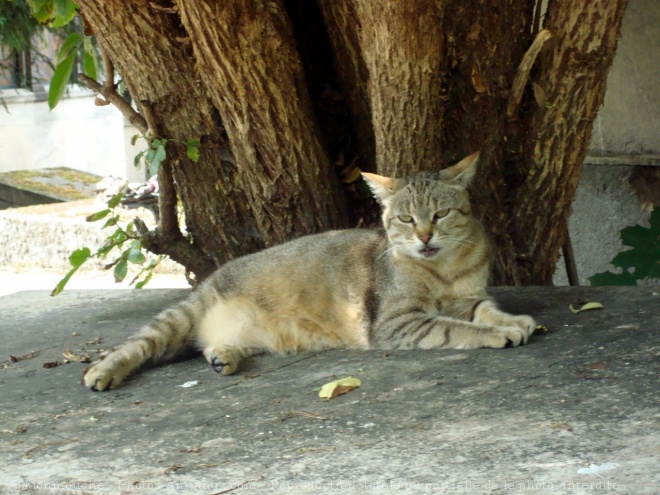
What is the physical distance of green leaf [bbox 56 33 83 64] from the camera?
17.9 ft

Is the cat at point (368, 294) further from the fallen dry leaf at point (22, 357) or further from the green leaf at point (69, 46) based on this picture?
the green leaf at point (69, 46)

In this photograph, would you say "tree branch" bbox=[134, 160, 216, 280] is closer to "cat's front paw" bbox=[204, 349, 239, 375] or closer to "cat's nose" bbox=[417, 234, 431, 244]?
"cat's front paw" bbox=[204, 349, 239, 375]

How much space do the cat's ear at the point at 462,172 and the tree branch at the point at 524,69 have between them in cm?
82

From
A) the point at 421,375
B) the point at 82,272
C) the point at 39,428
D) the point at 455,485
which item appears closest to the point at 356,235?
the point at 421,375

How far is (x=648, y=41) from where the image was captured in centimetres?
652

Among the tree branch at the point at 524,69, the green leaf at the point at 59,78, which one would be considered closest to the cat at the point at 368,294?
the tree branch at the point at 524,69

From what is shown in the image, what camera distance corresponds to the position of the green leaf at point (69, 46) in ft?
17.9

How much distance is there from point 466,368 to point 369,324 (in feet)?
2.62

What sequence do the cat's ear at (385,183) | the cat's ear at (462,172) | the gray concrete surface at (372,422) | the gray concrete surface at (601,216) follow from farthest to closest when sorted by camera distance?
the gray concrete surface at (601,216)
the cat's ear at (385,183)
the cat's ear at (462,172)
the gray concrete surface at (372,422)

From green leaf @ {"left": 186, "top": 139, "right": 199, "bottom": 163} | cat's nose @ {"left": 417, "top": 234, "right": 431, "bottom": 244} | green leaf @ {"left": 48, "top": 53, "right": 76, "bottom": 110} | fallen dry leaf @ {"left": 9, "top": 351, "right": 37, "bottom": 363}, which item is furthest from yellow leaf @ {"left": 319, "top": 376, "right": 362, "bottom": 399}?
green leaf @ {"left": 48, "top": 53, "right": 76, "bottom": 110}

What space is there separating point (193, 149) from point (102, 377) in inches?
69.5

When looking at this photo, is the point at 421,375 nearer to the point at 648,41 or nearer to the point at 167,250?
the point at 167,250

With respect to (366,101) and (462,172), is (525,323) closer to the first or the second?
(462,172)

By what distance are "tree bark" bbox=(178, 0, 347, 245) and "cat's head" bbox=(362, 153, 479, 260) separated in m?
0.79
